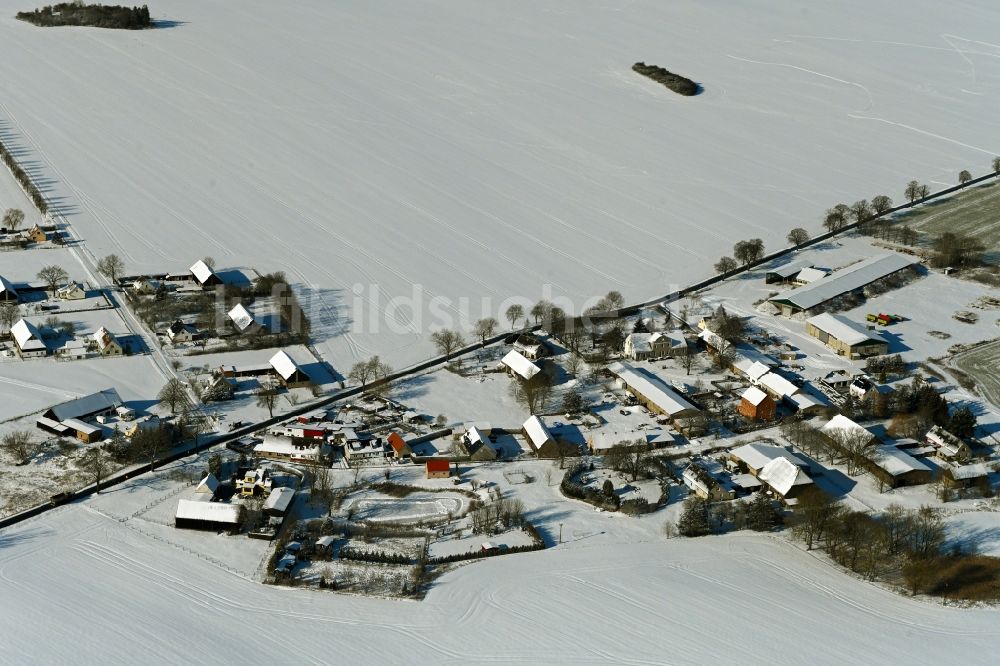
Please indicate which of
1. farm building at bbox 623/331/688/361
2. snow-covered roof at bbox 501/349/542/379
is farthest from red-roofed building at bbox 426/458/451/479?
farm building at bbox 623/331/688/361

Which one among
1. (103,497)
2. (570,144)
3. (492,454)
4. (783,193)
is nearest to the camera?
(103,497)

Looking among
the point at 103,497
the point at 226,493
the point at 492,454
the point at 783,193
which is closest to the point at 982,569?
the point at 492,454

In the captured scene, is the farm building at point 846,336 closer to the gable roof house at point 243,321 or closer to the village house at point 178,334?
the gable roof house at point 243,321

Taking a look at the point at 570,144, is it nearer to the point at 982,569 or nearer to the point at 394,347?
the point at 394,347

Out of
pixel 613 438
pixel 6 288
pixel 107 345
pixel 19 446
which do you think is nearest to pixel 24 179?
pixel 6 288

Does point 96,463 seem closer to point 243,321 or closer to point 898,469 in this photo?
point 243,321

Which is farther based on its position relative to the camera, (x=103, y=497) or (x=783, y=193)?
(x=783, y=193)
